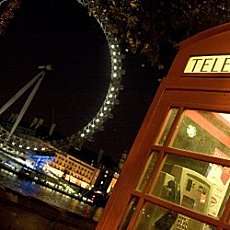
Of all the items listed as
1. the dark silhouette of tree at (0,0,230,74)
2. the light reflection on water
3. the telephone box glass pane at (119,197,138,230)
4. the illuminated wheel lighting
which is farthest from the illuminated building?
the telephone box glass pane at (119,197,138,230)

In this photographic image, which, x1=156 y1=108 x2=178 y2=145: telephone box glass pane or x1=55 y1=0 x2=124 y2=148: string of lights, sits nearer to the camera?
x1=156 y1=108 x2=178 y2=145: telephone box glass pane

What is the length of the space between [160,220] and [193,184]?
13.8 inches

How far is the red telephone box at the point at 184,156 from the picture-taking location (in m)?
2.66

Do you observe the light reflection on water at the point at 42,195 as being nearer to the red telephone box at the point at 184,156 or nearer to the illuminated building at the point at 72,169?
the red telephone box at the point at 184,156

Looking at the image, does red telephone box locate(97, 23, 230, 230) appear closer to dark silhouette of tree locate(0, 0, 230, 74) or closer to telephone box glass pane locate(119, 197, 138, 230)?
telephone box glass pane locate(119, 197, 138, 230)

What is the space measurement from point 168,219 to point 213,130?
0.71 m

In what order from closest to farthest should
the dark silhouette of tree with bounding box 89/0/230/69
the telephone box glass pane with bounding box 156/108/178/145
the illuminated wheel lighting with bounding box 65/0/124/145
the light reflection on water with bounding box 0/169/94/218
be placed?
1. the telephone box glass pane with bounding box 156/108/178/145
2. the dark silhouette of tree with bounding box 89/0/230/69
3. the illuminated wheel lighting with bounding box 65/0/124/145
4. the light reflection on water with bounding box 0/169/94/218

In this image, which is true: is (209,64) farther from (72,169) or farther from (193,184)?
A: (72,169)

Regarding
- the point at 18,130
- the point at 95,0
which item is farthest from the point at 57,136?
the point at 95,0

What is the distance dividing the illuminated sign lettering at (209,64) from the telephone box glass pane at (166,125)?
353 mm

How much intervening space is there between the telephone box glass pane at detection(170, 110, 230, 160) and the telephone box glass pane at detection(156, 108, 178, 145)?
0.08 meters

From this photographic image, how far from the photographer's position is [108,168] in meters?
73.5

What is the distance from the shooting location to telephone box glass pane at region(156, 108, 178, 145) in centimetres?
293

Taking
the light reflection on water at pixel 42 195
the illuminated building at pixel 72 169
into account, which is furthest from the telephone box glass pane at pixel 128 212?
the illuminated building at pixel 72 169
